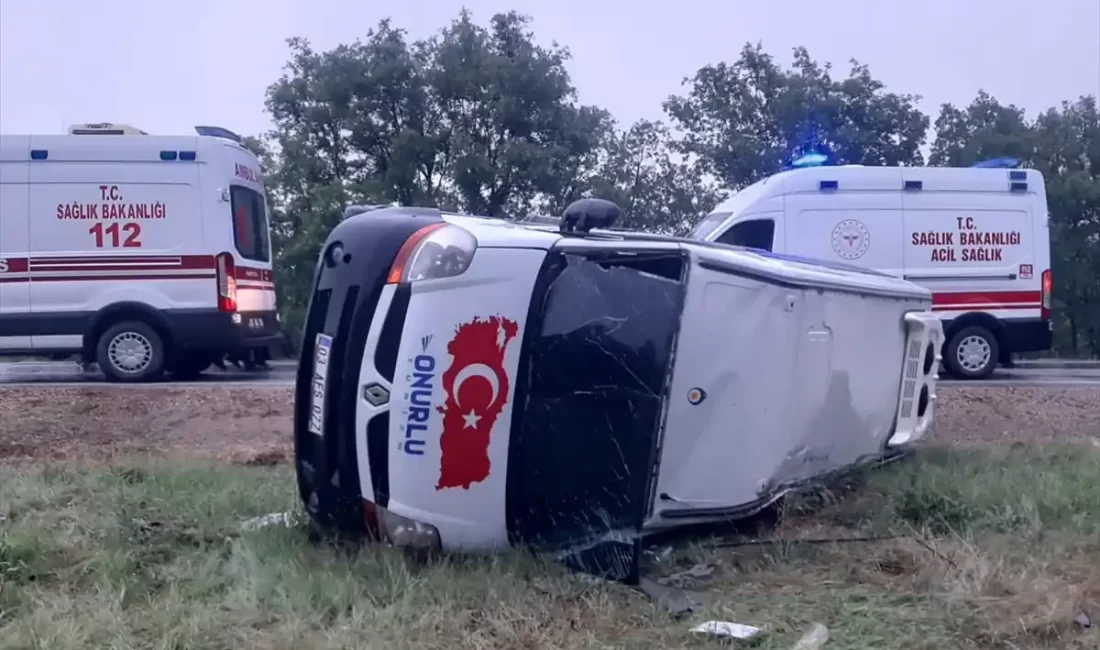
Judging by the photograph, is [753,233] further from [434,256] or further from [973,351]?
[434,256]

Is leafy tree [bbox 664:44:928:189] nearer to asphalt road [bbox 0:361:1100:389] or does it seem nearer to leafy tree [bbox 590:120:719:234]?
leafy tree [bbox 590:120:719:234]

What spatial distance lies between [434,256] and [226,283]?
7.75 metres

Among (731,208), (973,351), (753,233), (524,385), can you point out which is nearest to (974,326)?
(973,351)

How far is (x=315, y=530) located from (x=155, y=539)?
72 cm

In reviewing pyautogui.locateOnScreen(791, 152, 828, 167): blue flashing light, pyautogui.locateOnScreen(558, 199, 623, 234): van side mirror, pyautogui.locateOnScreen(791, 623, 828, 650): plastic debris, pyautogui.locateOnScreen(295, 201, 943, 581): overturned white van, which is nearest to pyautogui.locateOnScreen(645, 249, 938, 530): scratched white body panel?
pyautogui.locateOnScreen(295, 201, 943, 581): overturned white van

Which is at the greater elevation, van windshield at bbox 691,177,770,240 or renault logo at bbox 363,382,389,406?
van windshield at bbox 691,177,770,240

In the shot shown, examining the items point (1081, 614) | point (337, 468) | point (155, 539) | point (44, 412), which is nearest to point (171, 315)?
point (44, 412)

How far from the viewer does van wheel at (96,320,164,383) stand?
11.2 metres

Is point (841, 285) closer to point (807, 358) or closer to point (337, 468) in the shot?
point (807, 358)

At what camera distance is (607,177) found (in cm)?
2228

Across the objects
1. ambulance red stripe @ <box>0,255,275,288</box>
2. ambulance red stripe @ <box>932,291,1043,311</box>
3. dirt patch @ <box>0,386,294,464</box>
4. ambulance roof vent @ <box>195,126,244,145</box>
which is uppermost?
ambulance roof vent @ <box>195,126,244,145</box>

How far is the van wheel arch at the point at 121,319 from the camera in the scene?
→ 11266mm

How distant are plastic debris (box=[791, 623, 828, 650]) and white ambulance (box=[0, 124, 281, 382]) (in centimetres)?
862

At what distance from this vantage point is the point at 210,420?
8625 mm
